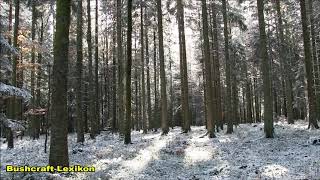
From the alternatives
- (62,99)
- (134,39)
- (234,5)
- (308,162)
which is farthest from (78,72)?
(134,39)

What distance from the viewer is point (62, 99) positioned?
10.4 m

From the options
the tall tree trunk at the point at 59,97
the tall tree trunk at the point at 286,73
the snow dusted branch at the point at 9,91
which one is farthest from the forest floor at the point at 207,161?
the tall tree trunk at the point at 286,73

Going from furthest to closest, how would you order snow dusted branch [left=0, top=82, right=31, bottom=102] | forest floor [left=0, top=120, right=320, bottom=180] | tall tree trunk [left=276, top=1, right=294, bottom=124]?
tall tree trunk [left=276, top=1, right=294, bottom=124] → snow dusted branch [left=0, top=82, right=31, bottom=102] → forest floor [left=0, top=120, right=320, bottom=180]

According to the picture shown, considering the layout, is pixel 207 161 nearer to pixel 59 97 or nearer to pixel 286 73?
pixel 59 97

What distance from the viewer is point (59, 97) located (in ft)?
33.9

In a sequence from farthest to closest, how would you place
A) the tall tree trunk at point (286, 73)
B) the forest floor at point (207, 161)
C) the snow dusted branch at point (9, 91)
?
1. the tall tree trunk at point (286, 73)
2. the snow dusted branch at point (9, 91)
3. the forest floor at point (207, 161)

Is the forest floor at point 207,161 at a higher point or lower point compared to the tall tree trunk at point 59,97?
lower

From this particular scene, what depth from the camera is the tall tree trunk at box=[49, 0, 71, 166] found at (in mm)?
10281

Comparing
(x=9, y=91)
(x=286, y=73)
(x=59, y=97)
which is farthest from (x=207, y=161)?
(x=286, y=73)

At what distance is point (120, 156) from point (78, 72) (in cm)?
761

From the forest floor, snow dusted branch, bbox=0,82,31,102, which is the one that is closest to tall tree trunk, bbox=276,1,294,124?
the forest floor

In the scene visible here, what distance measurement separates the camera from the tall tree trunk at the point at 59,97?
1028 cm

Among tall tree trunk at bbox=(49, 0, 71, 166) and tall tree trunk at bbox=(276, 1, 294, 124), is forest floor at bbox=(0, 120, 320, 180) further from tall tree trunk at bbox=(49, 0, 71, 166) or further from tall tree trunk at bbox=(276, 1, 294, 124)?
tall tree trunk at bbox=(276, 1, 294, 124)

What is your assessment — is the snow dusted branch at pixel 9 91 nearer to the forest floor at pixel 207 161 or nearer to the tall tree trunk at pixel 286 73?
the forest floor at pixel 207 161
